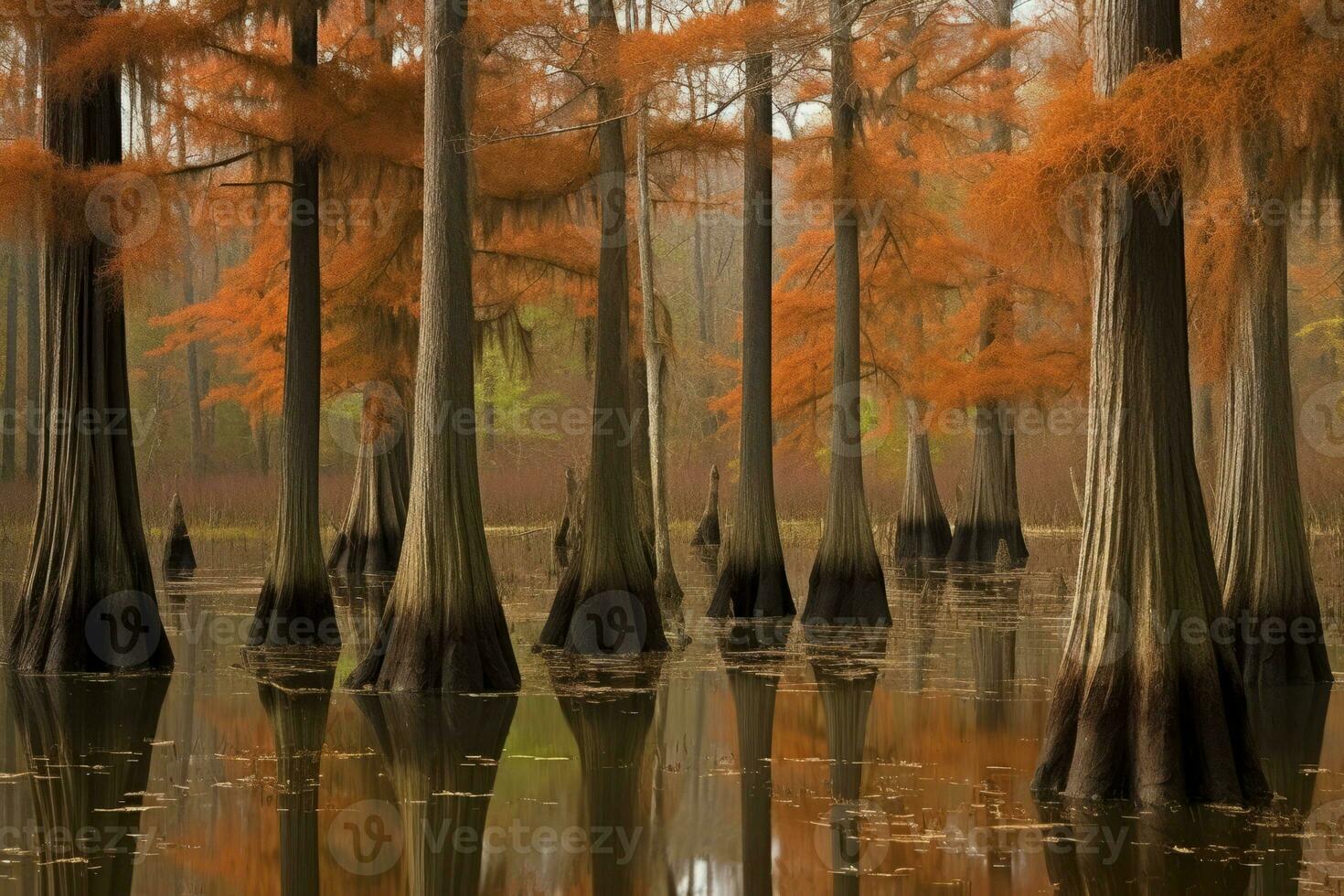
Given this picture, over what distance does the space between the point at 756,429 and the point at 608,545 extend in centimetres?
430

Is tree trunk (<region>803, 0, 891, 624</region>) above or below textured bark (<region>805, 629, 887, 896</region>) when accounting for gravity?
above

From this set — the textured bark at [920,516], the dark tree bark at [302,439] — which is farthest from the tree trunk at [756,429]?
→ the textured bark at [920,516]

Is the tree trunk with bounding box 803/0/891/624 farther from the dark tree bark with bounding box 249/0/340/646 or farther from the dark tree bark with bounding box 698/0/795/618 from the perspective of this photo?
the dark tree bark with bounding box 249/0/340/646

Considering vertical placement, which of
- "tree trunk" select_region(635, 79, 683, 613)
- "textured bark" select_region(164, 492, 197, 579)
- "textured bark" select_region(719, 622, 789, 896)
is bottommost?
"textured bark" select_region(719, 622, 789, 896)

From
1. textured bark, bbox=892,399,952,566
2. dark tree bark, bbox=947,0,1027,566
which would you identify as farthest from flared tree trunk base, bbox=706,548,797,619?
textured bark, bbox=892,399,952,566

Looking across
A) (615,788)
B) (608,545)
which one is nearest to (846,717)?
(615,788)

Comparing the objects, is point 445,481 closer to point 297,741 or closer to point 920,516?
point 297,741

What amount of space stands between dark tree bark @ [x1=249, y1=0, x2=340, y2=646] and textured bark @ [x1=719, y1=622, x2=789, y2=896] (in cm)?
380

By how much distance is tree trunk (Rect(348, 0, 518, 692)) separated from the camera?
10.6 metres

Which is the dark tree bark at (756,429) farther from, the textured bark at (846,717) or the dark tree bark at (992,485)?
the dark tree bark at (992,485)

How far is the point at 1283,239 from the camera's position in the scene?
35.5ft

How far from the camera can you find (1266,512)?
431 inches

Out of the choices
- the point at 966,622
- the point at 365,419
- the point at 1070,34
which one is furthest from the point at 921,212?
the point at 365,419

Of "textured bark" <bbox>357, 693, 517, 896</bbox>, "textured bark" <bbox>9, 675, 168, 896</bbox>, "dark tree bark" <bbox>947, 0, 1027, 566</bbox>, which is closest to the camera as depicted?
"textured bark" <bbox>9, 675, 168, 896</bbox>
